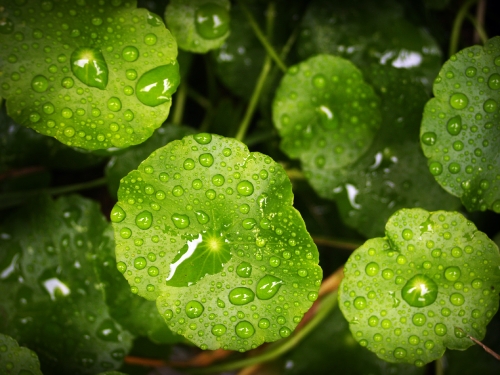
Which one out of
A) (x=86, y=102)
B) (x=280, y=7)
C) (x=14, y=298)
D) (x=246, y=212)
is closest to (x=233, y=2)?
(x=280, y=7)

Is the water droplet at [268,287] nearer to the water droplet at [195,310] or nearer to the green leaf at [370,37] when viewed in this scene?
the water droplet at [195,310]

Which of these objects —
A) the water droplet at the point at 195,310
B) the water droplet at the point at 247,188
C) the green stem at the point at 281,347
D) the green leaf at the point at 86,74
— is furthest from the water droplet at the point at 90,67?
the green stem at the point at 281,347

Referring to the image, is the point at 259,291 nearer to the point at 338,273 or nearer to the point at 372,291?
the point at 372,291

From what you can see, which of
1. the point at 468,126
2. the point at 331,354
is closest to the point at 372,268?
the point at 468,126

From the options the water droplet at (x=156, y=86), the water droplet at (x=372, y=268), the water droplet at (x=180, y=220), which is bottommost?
the water droplet at (x=372, y=268)

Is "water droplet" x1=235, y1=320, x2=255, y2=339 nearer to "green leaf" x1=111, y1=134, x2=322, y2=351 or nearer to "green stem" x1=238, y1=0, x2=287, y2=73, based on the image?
"green leaf" x1=111, y1=134, x2=322, y2=351
